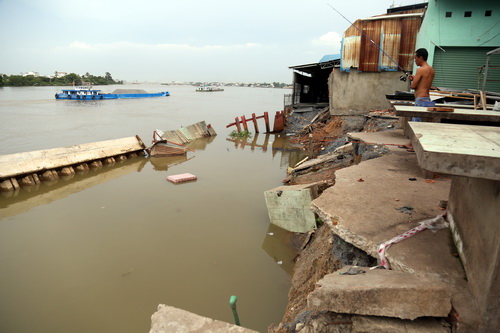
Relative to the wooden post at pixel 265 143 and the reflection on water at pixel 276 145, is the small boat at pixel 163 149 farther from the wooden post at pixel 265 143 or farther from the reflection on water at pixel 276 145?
the wooden post at pixel 265 143

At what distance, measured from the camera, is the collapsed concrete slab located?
2433mm

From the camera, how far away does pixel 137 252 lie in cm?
650

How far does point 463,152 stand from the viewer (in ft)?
5.35

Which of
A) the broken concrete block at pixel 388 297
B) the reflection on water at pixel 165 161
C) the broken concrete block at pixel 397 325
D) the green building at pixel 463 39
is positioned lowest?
the reflection on water at pixel 165 161

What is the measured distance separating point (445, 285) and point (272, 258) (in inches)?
174

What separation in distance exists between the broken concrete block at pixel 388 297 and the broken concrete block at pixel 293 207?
3.88m

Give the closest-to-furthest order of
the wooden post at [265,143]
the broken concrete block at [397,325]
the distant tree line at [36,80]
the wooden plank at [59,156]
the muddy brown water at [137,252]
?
the broken concrete block at [397,325] < the muddy brown water at [137,252] < the wooden plank at [59,156] < the wooden post at [265,143] < the distant tree line at [36,80]

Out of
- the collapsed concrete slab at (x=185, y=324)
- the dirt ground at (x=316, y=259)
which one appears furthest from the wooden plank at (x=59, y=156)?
the collapsed concrete slab at (x=185, y=324)

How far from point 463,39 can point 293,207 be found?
30.3 ft

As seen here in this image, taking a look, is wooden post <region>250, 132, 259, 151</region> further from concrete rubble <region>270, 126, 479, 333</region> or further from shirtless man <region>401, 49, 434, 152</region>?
concrete rubble <region>270, 126, 479, 333</region>

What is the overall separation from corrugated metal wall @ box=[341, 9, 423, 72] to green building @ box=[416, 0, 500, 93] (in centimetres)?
408

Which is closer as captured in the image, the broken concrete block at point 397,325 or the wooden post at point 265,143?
the broken concrete block at point 397,325

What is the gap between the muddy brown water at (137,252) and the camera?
4.95 metres

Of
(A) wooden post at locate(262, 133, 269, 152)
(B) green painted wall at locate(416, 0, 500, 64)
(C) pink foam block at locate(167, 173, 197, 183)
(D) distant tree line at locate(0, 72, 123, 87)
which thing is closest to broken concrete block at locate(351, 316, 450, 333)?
(C) pink foam block at locate(167, 173, 197, 183)
